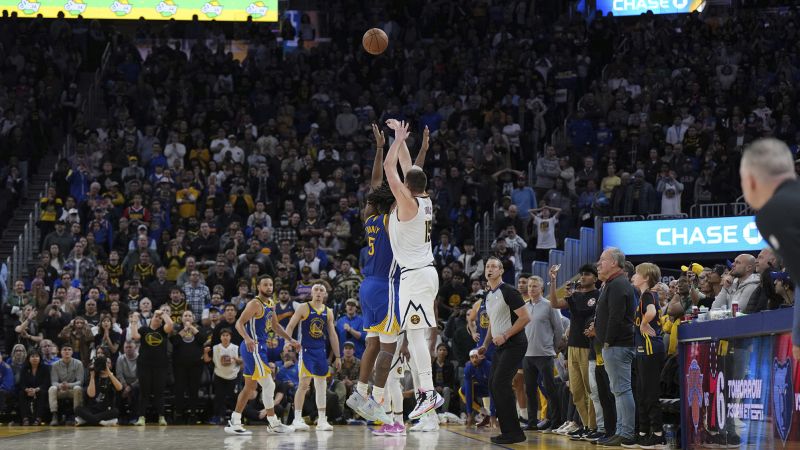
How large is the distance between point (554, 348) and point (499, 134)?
11.6 m

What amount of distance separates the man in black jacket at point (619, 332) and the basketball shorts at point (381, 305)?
2.26 metres

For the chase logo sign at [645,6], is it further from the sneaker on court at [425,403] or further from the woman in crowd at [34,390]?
the sneaker on court at [425,403]

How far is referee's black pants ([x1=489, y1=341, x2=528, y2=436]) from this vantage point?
1161 cm

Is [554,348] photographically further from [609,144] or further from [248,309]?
[609,144]

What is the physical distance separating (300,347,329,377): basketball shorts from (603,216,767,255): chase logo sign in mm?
8033

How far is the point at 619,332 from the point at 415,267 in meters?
2.22

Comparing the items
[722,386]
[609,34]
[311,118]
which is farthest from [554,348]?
[609,34]

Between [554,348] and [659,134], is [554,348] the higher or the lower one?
the lower one

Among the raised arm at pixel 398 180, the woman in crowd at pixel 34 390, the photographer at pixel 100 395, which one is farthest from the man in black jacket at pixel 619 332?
the woman in crowd at pixel 34 390

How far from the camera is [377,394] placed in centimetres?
1209

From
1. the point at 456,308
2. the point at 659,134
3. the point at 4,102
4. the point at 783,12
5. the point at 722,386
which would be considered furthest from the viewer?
the point at 783,12

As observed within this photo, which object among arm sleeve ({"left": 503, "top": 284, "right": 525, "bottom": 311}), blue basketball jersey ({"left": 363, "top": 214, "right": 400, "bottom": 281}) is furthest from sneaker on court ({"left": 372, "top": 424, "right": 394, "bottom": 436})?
arm sleeve ({"left": 503, "top": 284, "right": 525, "bottom": 311})

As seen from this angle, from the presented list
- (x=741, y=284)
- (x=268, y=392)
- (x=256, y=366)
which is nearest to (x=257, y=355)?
(x=256, y=366)

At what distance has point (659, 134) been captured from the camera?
25469mm
